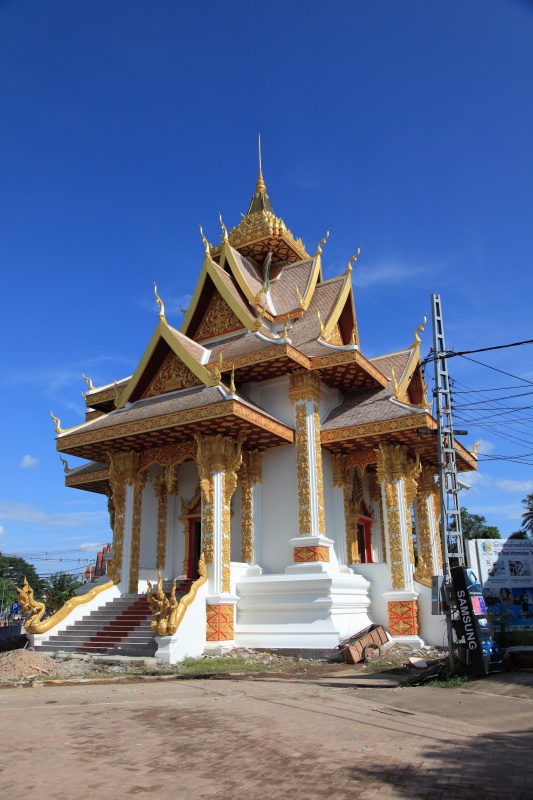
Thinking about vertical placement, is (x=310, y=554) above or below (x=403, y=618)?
above

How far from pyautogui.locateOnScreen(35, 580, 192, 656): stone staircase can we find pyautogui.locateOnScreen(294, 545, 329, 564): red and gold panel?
2.45 meters

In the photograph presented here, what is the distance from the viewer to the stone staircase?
1179 cm

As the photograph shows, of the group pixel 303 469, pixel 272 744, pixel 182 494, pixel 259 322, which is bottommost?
pixel 272 744

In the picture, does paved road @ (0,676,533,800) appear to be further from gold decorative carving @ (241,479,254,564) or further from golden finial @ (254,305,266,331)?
golden finial @ (254,305,266,331)

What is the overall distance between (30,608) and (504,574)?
11583 millimetres

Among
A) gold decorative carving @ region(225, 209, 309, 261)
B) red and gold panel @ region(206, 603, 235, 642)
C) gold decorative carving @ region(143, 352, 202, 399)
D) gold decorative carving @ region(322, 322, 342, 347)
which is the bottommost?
red and gold panel @ region(206, 603, 235, 642)

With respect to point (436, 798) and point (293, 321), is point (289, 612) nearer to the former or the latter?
point (293, 321)

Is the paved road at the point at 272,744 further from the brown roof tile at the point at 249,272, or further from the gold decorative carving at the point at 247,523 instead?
the brown roof tile at the point at 249,272

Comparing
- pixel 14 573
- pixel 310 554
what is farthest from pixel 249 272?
pixel 14 573

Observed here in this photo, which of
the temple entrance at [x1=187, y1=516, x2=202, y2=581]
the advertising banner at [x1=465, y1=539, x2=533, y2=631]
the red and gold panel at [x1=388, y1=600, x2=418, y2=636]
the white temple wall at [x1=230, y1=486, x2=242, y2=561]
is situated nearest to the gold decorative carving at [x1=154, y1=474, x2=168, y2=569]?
the temple entrance at [x1=187, y1=516, x2=202, y2=581]

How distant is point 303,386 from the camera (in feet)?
48.1

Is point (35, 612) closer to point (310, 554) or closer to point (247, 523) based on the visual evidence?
point (247, 523)

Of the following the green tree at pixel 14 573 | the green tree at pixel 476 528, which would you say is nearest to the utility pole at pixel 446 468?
the green tree at pixel 476 528

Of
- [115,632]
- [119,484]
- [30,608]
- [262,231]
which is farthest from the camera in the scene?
[262,231]
